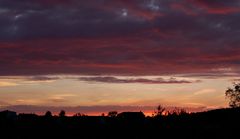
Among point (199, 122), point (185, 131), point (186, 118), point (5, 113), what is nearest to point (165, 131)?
point (185, 131)

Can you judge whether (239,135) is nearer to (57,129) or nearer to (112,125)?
(112,125)

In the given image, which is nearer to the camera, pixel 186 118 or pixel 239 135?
pixel 239 135

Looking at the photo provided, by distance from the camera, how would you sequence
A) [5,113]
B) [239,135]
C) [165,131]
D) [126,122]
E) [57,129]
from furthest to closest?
[5,113] < [126,122] < [57,129] < [165,131] < [239,135]

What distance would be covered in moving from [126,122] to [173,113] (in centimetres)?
829

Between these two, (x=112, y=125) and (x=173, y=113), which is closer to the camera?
(x=112, y=125)

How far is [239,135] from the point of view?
29.8 meters

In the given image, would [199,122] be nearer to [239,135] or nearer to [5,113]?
[239,135]

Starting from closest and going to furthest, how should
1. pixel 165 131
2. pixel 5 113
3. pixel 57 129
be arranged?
pixel 165 131 → pixel 57 129 → pixel 5 113

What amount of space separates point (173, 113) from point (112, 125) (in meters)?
10.1

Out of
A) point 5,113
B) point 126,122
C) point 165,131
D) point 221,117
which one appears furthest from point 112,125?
point 5,113

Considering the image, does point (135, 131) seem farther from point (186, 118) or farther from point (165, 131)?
point (186, 118)

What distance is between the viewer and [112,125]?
1406 inches

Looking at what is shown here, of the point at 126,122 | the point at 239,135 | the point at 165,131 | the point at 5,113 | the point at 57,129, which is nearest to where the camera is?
the point at 239,135

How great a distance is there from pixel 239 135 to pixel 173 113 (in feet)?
48.3
